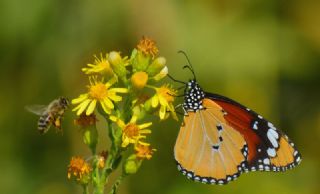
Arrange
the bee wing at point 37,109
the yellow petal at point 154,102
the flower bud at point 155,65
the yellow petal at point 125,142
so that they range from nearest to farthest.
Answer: the yellow petal at point 125,142, the yellow petal at point 154,102, the flower bud at point 155,65, the bee wing at point 37,109

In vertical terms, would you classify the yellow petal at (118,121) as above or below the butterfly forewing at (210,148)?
above

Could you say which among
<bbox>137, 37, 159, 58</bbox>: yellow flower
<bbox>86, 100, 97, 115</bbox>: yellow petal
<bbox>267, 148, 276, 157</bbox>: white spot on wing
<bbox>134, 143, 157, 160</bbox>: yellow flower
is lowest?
<bbox>267, 148, 276, 157</bbox>: white spot on wing

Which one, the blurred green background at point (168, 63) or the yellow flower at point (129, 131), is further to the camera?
the blurred green background at point (168, 63)

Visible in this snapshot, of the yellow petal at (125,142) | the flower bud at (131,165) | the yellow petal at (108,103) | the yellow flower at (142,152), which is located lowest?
the flower bud at (131,165)

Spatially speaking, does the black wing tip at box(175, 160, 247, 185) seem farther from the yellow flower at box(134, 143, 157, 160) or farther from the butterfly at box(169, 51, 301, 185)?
the yellow flower at box(134, 143, 157, 160)

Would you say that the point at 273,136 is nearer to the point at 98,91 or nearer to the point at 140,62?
the point at 140,62

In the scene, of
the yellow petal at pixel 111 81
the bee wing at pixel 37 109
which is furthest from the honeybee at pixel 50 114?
the yellow petal at pixel 111 81

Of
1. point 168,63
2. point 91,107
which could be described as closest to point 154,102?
point 91,107

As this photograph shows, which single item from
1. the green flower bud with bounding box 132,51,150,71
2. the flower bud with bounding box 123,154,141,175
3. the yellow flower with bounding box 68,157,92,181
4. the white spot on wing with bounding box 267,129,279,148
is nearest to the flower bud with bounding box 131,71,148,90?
the green flower bud with bounding box 132,51,150,71

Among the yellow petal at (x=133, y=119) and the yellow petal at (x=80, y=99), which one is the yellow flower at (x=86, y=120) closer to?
the yellow petal at (x=80, y=99)
